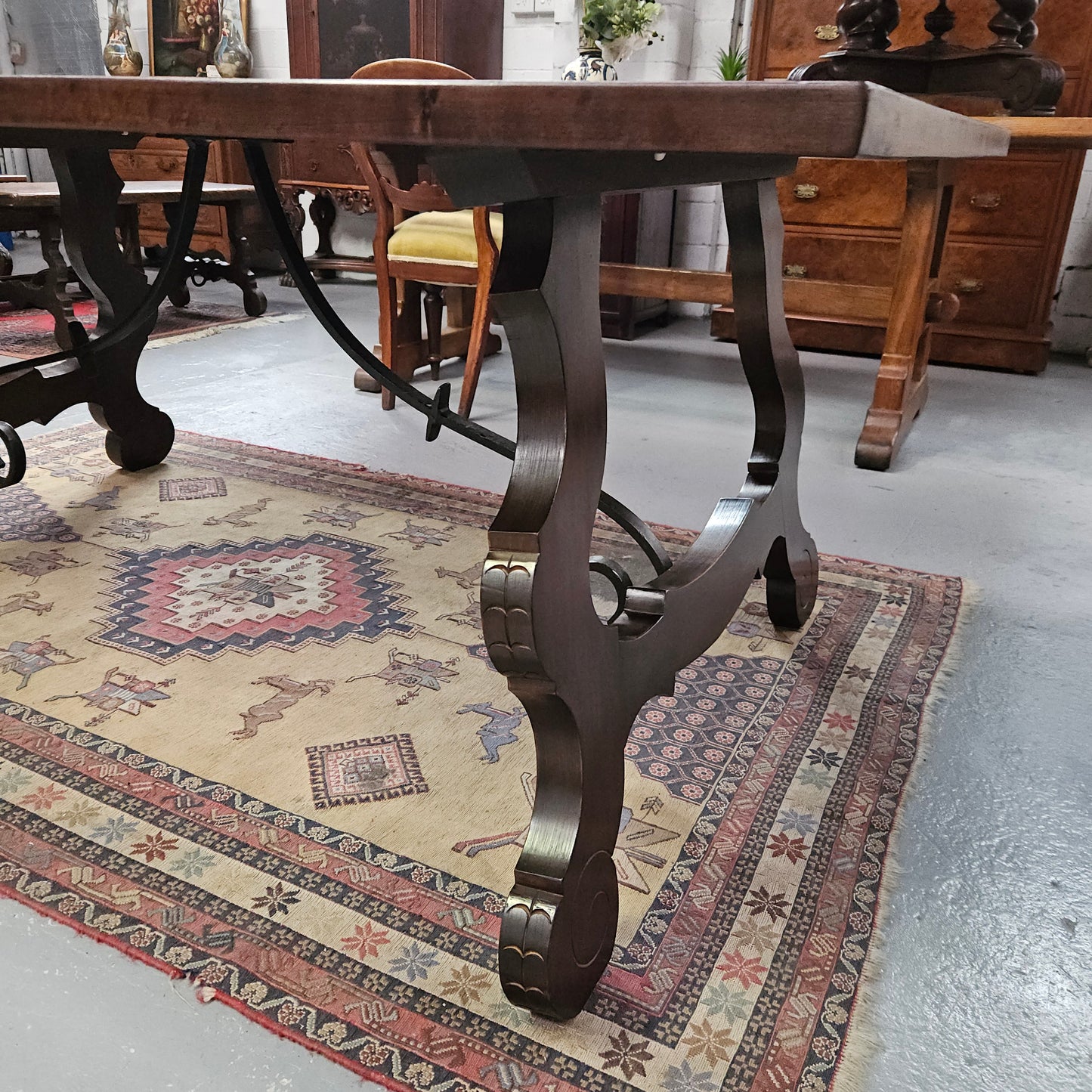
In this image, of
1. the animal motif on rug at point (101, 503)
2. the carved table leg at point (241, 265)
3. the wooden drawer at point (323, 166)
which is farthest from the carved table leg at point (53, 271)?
the wooden drawer at point (323, 166)

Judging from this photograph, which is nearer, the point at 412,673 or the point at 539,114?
the point at 539,114

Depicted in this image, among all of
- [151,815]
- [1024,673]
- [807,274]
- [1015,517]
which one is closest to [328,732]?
[151,815]

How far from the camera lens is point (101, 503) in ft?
6.08

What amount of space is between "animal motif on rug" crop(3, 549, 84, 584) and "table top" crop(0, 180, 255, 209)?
61.4 inches

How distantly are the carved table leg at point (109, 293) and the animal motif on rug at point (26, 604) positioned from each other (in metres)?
0.54

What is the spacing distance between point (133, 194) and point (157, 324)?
2.15 ft

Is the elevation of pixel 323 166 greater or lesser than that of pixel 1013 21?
lesser

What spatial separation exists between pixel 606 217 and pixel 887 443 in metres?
1.86

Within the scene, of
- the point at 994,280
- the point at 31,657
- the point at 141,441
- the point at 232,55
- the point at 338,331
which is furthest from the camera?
the point at 232,55

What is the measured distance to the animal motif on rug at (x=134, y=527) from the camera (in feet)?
5.62

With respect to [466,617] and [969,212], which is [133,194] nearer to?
[466,617]

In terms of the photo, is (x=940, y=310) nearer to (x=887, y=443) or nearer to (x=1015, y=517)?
(x=887, y=443)

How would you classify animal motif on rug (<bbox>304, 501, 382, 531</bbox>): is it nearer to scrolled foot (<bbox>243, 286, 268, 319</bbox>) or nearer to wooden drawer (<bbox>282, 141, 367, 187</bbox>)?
scrolled foot (<bbox>243, 286, 268, 319</bbox>)

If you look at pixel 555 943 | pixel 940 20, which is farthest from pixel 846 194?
pixel 555 943
